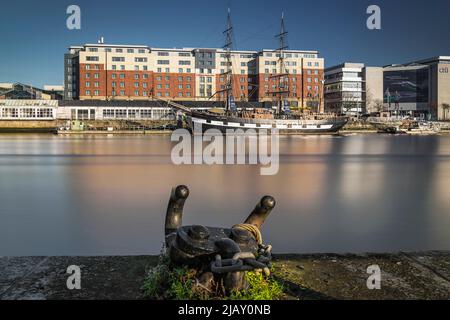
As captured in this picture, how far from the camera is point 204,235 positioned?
3.40 meters

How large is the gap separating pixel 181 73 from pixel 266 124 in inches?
1218

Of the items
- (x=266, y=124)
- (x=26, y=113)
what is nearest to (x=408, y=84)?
(x=266, y=124)

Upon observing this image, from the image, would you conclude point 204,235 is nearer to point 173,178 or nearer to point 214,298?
point 214,298

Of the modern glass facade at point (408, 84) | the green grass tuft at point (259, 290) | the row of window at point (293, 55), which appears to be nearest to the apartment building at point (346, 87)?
the modern glass facade at point (408, 84)

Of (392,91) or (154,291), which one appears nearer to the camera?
(154,291)

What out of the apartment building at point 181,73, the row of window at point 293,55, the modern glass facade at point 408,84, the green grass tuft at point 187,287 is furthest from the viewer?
the modern glass facade at point 408,84

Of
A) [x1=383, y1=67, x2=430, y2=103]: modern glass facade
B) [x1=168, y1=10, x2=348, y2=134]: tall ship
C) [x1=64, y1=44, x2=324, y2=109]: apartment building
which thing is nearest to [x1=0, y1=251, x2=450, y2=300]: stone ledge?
[x1=168, y1=10, x2=348, y2=134]: tall ship

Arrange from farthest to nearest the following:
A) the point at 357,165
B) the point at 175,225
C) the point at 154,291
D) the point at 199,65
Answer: the point at 199,65
the point at 357,165
the point at 175,225
the point at 154,291

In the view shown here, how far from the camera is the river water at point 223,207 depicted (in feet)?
25.7

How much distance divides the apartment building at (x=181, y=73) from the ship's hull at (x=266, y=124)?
16874 mm

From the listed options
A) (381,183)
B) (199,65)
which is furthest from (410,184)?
(199,65)

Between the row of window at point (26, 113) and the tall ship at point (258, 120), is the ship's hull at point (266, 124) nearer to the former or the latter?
the tall ship at point (258, 120)

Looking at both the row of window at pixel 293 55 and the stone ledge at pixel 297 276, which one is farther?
the row of window at pixel 293 55
